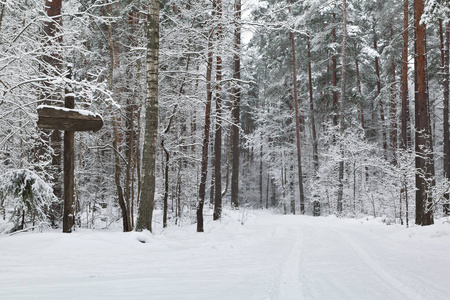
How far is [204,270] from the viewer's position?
14.7 ft

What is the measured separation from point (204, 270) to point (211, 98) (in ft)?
23.2

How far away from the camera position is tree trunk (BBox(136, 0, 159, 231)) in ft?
23.2

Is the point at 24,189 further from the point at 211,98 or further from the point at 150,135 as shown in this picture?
the point at 211,98

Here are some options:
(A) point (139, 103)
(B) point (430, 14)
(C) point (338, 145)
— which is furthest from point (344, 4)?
(A) point (139, 103)

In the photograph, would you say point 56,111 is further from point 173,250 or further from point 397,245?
point 397,245

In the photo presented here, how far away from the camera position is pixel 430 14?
7.80 m

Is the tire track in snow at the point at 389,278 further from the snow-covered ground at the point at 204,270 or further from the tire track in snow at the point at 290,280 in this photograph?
the tire track in snow at the point at 290,280

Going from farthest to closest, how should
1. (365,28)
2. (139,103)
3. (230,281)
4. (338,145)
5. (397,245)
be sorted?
(365,28), (338,145), (139,103), (397,245), (230,281)

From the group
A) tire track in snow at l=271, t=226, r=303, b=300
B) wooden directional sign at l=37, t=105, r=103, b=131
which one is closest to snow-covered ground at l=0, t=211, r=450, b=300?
tire track in snow at l=271, t=226, r=303, b=300

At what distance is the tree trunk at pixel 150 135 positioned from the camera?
23.2 ft

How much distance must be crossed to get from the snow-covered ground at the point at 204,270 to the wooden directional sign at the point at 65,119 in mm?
2172

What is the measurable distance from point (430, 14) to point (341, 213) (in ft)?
47.1

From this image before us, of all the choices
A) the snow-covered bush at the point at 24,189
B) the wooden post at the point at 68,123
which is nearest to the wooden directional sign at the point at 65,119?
the wooden post at the point at 68,123

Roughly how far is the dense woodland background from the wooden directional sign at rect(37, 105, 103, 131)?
0.36 m
